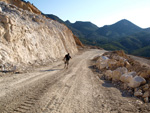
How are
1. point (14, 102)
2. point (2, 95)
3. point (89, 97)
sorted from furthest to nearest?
point (89, 97), point (2, 95), point (14, 102)

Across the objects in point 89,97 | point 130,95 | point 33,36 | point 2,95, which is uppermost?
point 33,36

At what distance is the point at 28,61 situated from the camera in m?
11.5

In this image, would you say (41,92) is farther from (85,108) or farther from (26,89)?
(85,108)

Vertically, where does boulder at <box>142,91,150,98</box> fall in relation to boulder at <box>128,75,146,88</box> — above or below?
below

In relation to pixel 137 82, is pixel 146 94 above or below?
below

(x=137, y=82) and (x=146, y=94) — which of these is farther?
(x=137, y=82)

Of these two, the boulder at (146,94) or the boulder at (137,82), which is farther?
the boulder at (137,82)

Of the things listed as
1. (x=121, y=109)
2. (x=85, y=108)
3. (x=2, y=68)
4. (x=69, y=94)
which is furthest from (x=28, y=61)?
(x=121, y=109)

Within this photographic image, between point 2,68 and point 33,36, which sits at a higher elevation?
point 33,36

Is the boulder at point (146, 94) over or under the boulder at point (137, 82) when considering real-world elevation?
under

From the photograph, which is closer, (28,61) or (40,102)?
(40,102)

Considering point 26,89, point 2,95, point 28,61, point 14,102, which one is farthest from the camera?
point 28,61

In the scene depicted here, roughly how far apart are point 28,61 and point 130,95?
9.64 metres

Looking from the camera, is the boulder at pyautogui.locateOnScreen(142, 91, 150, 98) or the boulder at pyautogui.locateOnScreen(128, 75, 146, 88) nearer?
the boulder at pyautogui.locateOnScreen(142, 91, 150, 98)
